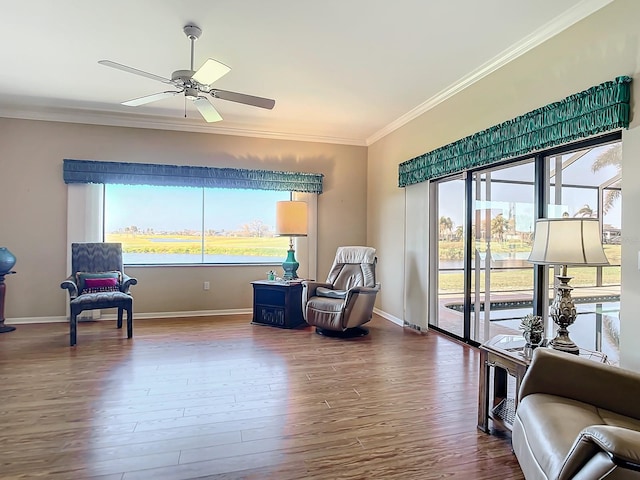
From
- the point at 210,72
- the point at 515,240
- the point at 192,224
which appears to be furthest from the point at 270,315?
the point at 210,72

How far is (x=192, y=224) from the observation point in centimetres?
551

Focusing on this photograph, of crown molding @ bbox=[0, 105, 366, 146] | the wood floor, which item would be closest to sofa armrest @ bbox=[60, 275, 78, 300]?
the wood floor

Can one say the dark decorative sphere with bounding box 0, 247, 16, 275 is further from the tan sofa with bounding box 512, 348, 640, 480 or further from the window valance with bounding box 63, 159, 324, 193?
the tan sofa with bounding box 512, 348, 640, 480

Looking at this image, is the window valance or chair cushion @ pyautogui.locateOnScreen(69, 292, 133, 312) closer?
chair cushion @ pyautogui.locateOnScreen(69, 292, 133, 312)

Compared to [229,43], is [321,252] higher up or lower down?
lower down

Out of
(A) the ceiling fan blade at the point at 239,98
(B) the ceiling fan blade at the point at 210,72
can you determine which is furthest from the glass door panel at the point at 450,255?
(B) the ceiling fan blade at the point at 210,72

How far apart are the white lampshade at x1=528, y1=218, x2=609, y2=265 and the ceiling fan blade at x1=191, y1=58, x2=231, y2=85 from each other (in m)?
2.30

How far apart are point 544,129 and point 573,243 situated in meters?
1.26

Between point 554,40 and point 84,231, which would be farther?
point 84,231

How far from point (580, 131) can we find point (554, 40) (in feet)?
2.63

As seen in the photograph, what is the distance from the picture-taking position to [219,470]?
1.87 metres

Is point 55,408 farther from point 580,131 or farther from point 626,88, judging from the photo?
point 626,88

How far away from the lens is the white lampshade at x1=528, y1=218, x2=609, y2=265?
193 centimetres

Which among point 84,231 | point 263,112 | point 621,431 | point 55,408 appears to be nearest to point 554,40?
point 621,431
